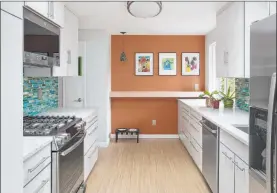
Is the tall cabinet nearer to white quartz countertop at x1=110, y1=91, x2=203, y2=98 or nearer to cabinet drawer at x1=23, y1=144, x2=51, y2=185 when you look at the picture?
cabinet drawer at x1=23, y1=144, x2=51, y2=185

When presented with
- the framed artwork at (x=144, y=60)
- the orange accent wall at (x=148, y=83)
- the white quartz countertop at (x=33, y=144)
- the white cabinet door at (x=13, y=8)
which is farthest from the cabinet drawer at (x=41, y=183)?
the framed artwork at (x=144, y=60)

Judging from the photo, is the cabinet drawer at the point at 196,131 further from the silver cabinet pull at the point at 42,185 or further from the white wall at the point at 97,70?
the silver cabinet pull at the point at 42,185

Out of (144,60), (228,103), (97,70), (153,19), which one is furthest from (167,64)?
(228,103)

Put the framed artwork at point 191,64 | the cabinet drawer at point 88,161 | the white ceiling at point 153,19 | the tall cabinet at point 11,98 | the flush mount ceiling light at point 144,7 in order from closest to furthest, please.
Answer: the tall cabinet at point 11,98 → the flush mount ceiling light at point 144,7 → the cabinet drawer at point 88,161 → the white ceiling at point 153,19 → the framed artwork at point 191,64

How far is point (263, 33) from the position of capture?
1.68m

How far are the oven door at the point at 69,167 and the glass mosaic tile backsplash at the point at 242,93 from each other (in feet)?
7.49

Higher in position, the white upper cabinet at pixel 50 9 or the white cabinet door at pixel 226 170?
the white upper cabinet at pixel 50 9

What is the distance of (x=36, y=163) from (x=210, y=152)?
6.75 ft

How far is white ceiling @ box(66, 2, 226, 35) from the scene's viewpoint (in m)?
4.29

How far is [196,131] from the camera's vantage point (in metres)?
4.63

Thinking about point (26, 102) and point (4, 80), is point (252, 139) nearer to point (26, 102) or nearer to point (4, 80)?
point (4, 80)

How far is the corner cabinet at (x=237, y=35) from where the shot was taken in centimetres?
343

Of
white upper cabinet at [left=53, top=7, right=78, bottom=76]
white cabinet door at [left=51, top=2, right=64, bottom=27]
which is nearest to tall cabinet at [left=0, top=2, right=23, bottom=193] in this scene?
white cabinet door at [left=51, top=2, right=64, bottom=27]

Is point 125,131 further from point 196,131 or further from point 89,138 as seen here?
point 89,138
